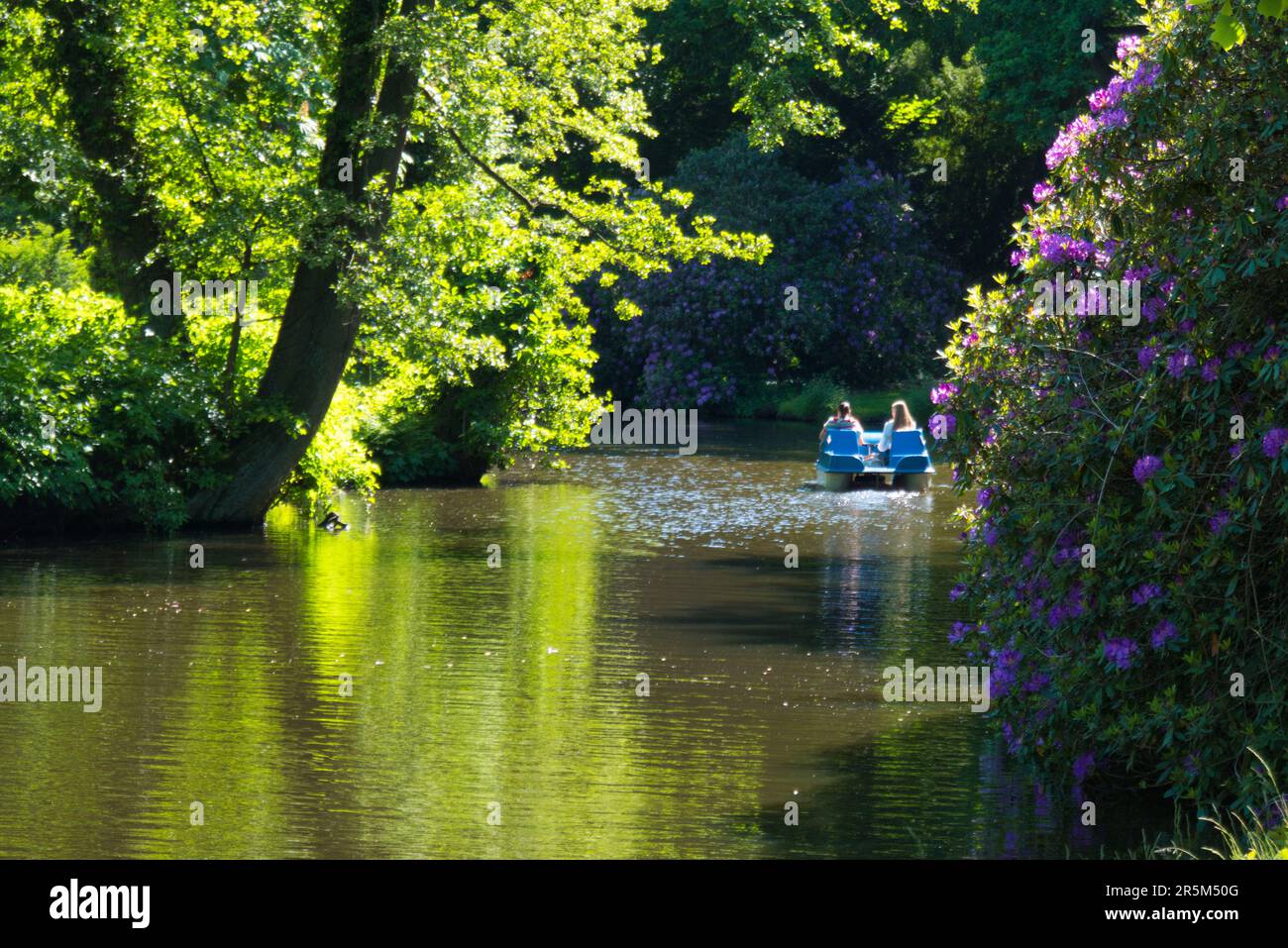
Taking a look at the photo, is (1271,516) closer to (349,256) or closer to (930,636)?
(930,636)

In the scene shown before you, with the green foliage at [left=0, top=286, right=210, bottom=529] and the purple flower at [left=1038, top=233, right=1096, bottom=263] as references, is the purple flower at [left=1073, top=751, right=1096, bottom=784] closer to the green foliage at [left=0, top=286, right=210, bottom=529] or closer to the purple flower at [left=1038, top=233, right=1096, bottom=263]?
the purple flower at [left=1038, top=233, right=1096, bottom=263]

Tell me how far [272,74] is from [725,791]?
13110mm

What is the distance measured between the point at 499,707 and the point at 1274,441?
525 cm

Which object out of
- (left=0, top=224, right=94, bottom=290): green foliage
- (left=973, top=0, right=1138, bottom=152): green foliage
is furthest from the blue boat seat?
(left=973, top=0, right=1138, bottom=152): green foliage

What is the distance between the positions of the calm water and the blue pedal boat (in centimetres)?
613

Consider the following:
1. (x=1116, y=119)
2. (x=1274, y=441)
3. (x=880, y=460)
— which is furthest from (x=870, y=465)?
(x=1274, y=441)

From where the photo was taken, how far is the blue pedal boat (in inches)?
1059

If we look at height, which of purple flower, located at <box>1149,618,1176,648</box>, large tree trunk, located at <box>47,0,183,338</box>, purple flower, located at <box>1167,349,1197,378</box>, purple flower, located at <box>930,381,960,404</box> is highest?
large tree trunk, located at <box>47,0,183,338</box>

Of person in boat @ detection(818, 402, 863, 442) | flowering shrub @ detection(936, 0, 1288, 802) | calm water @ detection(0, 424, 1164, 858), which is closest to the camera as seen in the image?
flowering shrub @ detection(936, 0, 1288, 802)

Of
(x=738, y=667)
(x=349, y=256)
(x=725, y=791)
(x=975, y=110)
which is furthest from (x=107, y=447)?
(x=975, y=110)


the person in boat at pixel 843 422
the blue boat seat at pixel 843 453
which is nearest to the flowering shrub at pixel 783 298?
the person in boat at pixel 843 422

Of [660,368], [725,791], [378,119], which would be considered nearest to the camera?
[725,791]

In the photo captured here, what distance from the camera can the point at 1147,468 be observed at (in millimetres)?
8461
